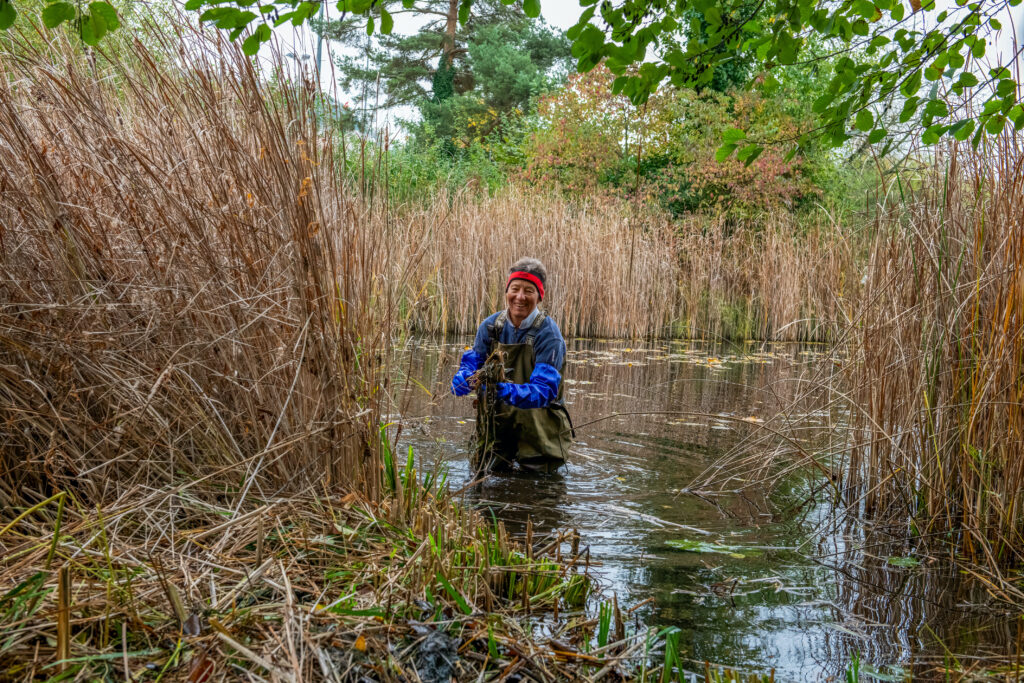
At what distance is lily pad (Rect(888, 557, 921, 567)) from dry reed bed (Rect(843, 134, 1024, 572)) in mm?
192

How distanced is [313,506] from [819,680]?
1.69m

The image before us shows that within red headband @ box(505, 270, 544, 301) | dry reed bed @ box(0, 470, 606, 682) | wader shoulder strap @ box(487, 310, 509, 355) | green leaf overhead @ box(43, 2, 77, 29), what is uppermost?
green leaf overhead @ box(43, 2, 77, 29)

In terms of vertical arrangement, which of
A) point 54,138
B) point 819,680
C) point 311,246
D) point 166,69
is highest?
point 166,69

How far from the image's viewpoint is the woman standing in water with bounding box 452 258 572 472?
493 cm

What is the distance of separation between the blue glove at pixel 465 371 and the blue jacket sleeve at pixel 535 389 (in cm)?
23

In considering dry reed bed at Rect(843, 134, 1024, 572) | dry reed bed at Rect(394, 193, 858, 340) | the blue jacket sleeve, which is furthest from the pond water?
dry reed bed at Rect(394, 193, 858, 340)

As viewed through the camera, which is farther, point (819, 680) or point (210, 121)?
point (210, 121)

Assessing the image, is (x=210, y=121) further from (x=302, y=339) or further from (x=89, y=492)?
(x=89, y=492)

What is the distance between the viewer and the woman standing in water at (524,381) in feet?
16.2

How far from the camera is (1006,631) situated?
2.89 meters

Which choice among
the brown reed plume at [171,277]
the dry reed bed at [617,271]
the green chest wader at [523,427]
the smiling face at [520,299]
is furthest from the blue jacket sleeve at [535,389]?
the dry reed bed at [617,271]

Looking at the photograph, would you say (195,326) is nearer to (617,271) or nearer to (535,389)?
(535,389)

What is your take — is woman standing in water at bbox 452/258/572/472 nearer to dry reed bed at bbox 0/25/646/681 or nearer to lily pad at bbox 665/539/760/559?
lily pad at bbox 665/539/760/559

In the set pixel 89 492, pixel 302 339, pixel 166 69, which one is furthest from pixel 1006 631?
pixel 166 69
